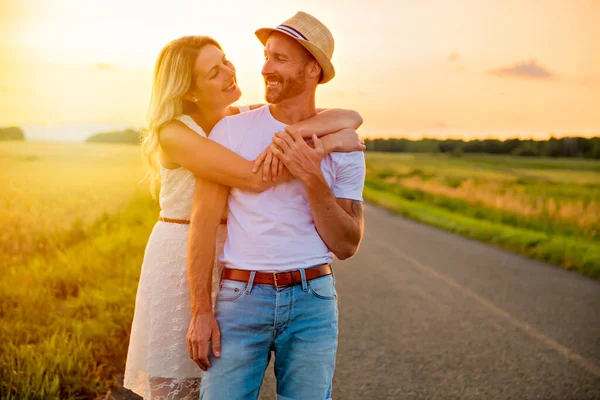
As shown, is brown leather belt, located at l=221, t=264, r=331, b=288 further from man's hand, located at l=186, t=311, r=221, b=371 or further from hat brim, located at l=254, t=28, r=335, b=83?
hat brim, located at l=254, t=28, r=335, b=83

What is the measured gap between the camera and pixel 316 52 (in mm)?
2531

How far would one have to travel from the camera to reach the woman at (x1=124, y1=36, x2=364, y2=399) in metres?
2.73

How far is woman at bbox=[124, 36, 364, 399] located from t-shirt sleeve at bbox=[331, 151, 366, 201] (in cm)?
6

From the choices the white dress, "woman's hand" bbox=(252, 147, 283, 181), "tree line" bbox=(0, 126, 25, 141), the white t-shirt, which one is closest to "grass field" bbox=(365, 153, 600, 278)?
the white t-shirt

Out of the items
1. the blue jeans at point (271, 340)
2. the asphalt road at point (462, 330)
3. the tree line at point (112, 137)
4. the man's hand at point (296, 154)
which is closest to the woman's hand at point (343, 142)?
the man's hand at point (296, 154)

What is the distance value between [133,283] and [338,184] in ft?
14.4

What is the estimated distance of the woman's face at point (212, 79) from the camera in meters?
2.93

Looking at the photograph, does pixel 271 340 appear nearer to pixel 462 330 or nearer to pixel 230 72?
pixel 230 72

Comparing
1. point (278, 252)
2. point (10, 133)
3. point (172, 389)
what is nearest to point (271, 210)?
point (278, 252)

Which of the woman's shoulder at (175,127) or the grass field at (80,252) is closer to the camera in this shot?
the woman's shoulder at (175,127)

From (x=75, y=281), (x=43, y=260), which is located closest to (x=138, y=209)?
(x=43, y=260)

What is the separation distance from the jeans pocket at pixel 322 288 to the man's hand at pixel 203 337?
0.40 meters

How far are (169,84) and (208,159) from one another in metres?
0.49

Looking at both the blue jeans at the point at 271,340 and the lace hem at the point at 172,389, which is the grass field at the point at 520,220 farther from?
the blue jeans at the point at 271,340
